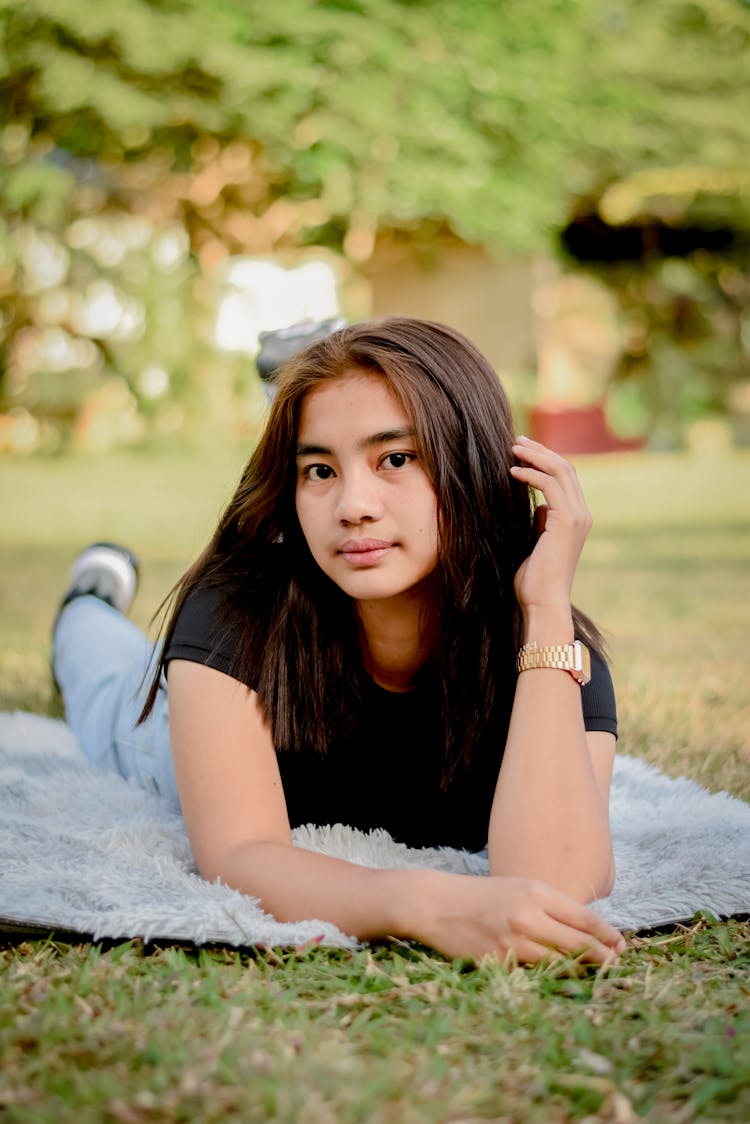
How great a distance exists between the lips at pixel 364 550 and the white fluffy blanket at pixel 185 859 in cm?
58

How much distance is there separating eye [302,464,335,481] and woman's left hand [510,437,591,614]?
0.32 meters

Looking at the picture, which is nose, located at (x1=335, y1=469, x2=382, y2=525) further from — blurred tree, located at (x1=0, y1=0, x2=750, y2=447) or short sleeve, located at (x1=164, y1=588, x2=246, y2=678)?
blurred tree, located at (x1=0, y1=0, x2=750, y2=447)

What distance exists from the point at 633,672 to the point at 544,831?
2.50 meters

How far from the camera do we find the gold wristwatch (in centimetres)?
212

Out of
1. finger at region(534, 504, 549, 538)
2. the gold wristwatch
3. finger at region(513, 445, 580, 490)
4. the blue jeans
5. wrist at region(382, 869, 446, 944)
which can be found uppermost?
finger at region(513, 445, 580, 490)

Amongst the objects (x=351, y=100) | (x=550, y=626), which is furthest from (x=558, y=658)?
(x=351, y=100)

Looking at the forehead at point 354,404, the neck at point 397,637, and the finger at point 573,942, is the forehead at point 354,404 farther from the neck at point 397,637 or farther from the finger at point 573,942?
the finger at point 573,942

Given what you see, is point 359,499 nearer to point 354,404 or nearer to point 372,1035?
point 354,404

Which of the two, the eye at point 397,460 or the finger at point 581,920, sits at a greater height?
the eye at point 397,460

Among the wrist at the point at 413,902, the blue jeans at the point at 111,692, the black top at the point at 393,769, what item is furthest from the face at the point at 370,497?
the blue jeans at the point at 111,692

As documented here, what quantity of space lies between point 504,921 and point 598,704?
0.53 meters

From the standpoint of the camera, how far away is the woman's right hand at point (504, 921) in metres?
1.86

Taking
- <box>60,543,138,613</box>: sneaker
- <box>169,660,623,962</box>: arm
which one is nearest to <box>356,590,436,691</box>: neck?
<box>169,660,623,962</box>: arm

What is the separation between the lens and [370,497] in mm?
2072
